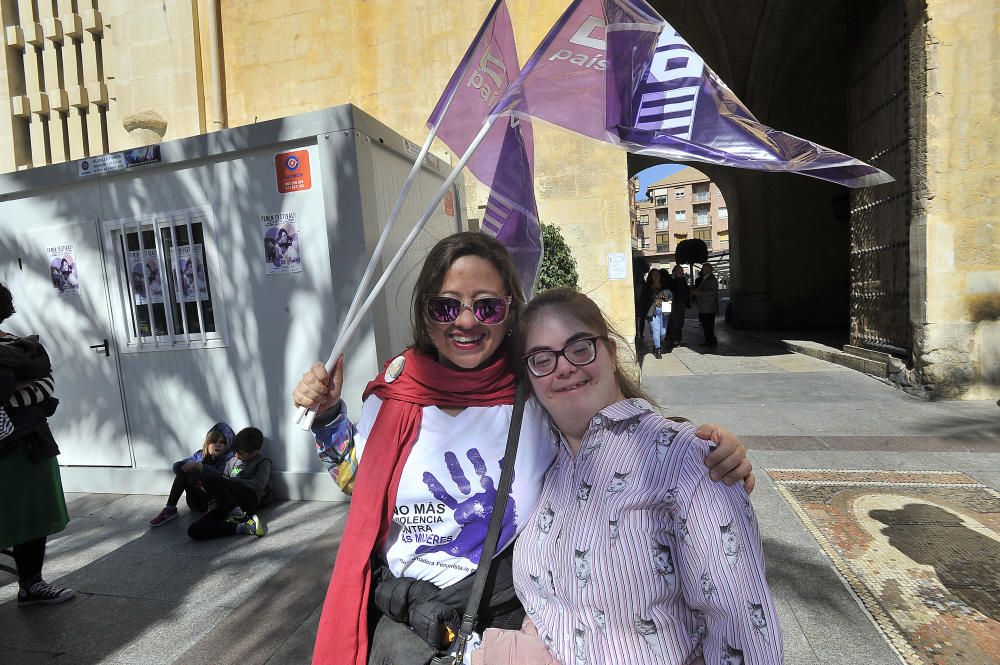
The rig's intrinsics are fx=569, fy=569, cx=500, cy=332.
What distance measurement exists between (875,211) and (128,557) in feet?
31.2

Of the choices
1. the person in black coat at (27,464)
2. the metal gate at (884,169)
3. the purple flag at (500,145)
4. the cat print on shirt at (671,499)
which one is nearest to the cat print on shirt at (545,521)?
the cat print on shirt at (671,499)

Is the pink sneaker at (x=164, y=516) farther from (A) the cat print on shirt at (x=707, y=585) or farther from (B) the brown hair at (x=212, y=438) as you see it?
(A) the cat print on shirt at (x=707, y=585)

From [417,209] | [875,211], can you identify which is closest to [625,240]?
[875,211]

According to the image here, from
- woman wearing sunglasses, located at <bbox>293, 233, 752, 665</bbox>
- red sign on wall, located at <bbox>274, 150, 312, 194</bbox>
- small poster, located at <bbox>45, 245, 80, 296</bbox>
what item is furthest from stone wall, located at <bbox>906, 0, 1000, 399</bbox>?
small poster, located at <bbox>45, 245, 80, 296</bbox>

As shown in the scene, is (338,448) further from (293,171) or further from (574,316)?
(293,171)

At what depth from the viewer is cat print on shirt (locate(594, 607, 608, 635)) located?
118 centimetres

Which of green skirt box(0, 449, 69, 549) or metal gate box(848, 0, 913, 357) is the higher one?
metal gate box(848, 0, 913, 357)

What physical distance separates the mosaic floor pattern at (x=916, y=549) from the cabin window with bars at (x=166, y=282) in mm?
4731

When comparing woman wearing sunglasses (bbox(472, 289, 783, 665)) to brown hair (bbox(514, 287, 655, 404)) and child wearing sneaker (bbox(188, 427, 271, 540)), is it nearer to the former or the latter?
brown hair (bbox(514, 287, 655, 404))

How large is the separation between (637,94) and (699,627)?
147 cm

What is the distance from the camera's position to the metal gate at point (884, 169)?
7180 millimetres

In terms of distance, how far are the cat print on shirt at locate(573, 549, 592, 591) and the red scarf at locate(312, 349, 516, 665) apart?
1.72 ft

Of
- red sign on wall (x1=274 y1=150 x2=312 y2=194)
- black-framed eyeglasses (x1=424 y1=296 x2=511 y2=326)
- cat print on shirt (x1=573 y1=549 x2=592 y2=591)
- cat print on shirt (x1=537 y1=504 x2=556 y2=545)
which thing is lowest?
cat print on shirt (x1=573 y1=549 x2=592 y2=591)

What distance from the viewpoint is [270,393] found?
470 centimetres
